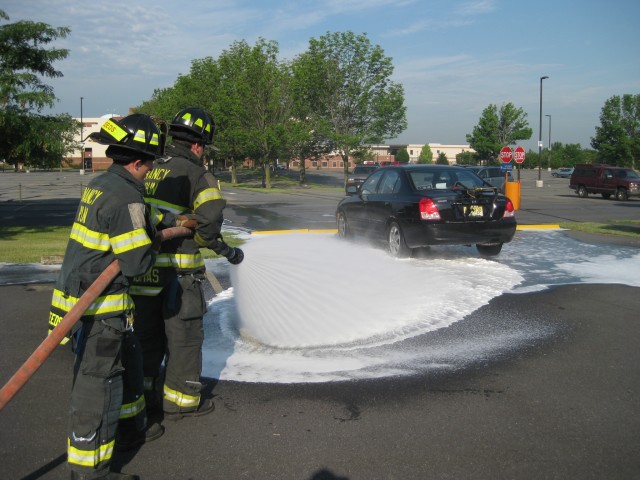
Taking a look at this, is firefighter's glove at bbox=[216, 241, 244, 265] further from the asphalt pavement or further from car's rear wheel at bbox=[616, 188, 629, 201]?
car's rear wheel at bbox=[616, 188, 629, 201]

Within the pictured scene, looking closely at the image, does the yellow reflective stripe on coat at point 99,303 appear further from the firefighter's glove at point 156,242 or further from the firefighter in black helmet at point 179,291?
the firefighter in black helmet at point 179,291

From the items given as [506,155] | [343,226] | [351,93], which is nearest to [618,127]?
[351,93]

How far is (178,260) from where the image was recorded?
4.04 meters

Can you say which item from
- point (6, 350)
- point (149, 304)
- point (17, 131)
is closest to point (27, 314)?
point (6, 350)

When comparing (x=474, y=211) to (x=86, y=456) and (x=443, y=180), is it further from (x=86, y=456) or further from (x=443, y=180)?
(x=86, y=456)

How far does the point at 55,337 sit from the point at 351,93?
42.5 m

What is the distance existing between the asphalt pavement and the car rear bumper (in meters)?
3.97

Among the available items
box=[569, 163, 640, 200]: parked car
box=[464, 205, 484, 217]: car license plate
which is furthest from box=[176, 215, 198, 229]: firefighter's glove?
box=[569, 163, 640, 200]: parked car

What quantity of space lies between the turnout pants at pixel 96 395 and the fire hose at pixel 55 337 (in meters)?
0.23

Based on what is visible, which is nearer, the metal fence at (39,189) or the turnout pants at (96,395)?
the turnout pants at (96,395)

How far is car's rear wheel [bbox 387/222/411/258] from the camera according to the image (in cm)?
987

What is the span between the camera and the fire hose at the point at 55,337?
9.03 feet

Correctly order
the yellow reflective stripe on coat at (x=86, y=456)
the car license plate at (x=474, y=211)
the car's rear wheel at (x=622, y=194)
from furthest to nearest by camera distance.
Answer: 1. the car's rear wheel at (x=622, y=194)
2. the car license plate at (x=474, y=211)
3. the yellow reflective stripe on coat at (x=86, y=456)

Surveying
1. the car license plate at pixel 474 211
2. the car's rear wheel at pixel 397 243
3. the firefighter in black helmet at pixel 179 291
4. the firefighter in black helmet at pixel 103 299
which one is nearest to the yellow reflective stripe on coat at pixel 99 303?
the firefighter in black helmet at pixel 103 299
